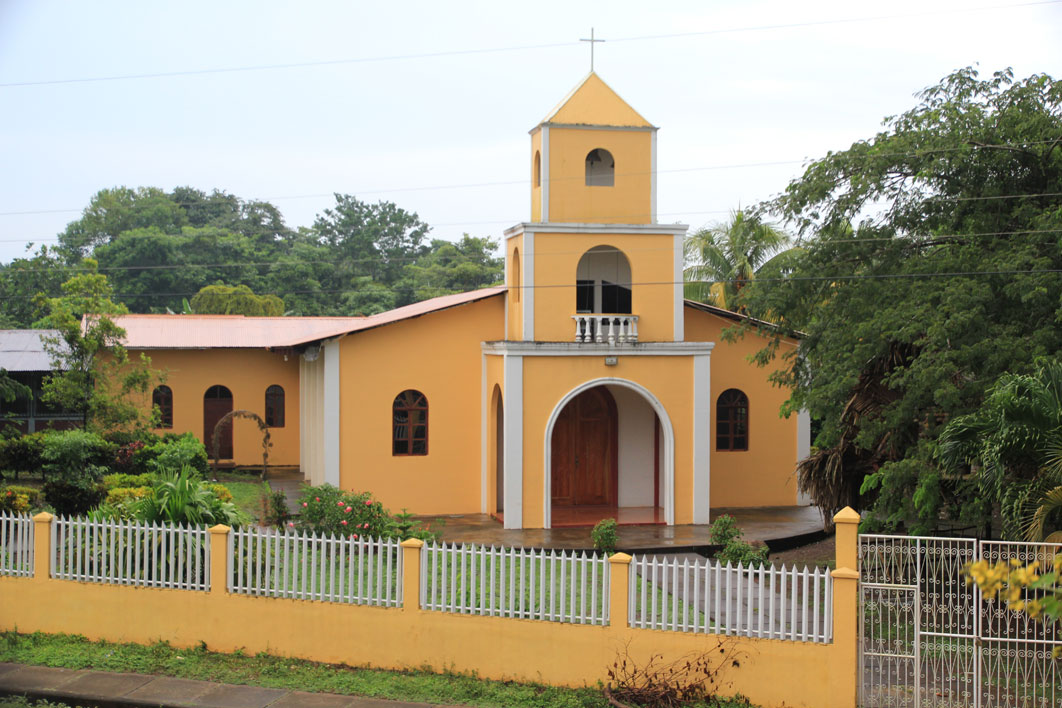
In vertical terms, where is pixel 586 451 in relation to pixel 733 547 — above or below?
above

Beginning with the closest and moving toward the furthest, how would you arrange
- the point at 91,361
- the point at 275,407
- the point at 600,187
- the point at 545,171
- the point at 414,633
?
the point at 414,633, the point at 545,171, the point at 600,187, the point at 91,361, the point at 275,407

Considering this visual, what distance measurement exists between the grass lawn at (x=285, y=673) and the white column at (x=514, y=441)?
7.58 m

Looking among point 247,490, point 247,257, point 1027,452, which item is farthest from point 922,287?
point 247,257

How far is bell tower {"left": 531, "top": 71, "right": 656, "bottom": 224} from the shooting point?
18.9 metres

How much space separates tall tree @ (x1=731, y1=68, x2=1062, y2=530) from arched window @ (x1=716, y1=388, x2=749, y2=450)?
4438 mm

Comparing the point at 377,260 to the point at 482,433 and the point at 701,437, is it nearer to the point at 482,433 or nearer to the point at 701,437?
the point at 482,433

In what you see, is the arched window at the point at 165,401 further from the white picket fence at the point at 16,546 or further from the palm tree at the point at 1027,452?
the palm tree at the point at 1027,452

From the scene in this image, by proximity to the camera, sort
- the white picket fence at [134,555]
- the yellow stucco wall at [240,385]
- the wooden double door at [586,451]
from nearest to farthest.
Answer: the white picket fence at [134,555]
the wooden double door at [586,451]
the yellow stucco wall at [240,385]

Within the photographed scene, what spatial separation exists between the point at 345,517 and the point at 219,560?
3486mm

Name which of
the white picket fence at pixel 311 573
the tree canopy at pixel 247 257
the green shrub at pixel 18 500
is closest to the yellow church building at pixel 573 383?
the green shrub at pixel 18 500

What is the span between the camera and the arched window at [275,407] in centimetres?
2670

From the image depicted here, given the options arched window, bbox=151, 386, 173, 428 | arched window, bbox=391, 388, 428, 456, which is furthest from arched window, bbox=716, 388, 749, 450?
arched window, bbox=151, 386, 173, 428

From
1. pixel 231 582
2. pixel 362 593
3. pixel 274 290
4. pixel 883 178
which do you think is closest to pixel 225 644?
pixel 231 582

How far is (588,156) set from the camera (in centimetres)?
1936
